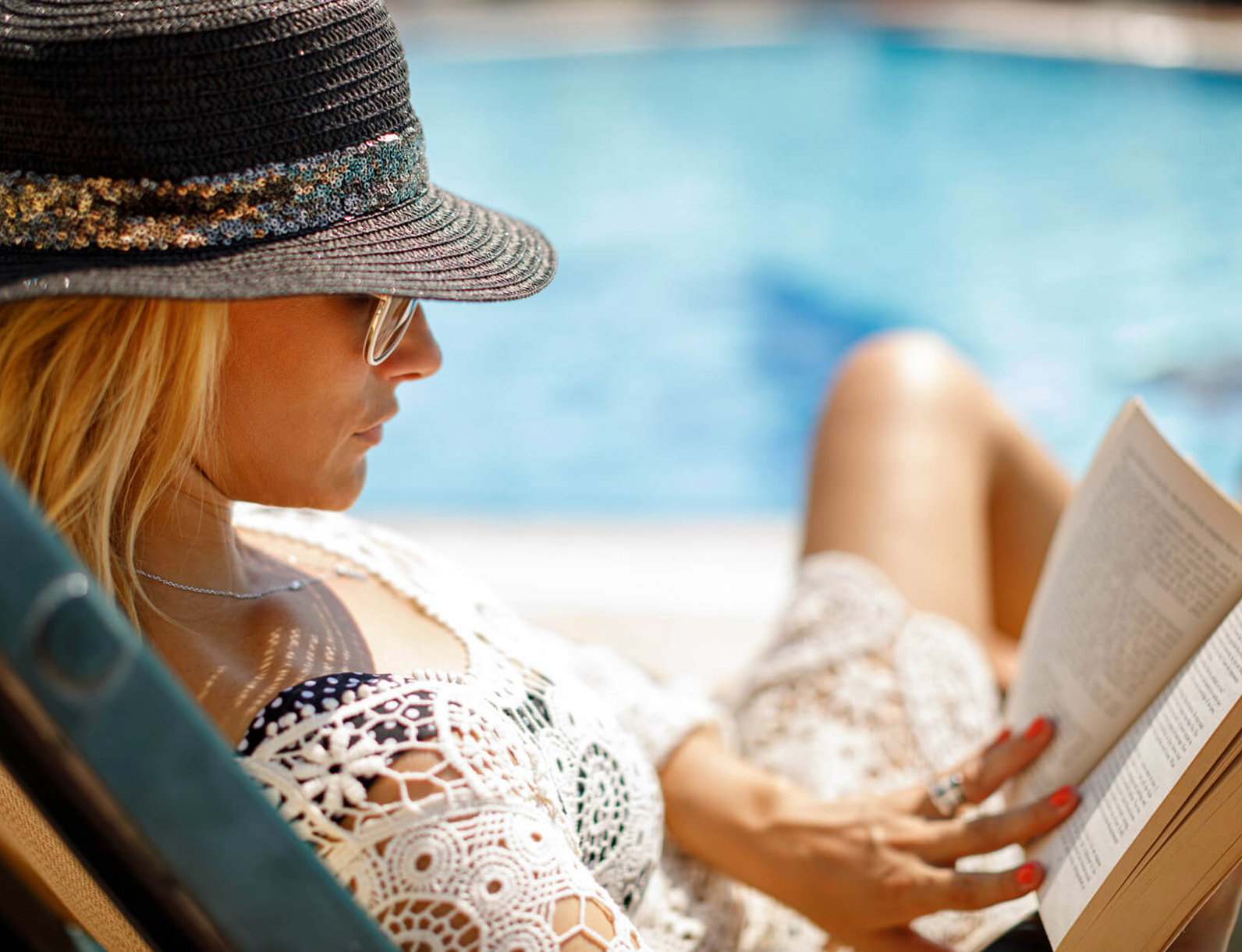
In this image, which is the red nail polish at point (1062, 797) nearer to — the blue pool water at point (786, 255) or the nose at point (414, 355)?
the nose at point (414, 355)

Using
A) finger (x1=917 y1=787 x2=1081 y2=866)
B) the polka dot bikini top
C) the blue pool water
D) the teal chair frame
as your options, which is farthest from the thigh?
the blue pool water

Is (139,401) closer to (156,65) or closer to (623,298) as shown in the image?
(156,65)

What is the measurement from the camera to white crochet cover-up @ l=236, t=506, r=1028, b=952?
880 mm

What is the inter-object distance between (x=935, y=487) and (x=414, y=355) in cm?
109

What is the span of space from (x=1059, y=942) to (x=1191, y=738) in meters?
0.24

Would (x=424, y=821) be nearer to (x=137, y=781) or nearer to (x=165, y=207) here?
(x=137, y=781)

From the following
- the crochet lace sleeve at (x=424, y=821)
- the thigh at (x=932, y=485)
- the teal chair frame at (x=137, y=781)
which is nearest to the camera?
the teal chair frame at (x=137, y=781)

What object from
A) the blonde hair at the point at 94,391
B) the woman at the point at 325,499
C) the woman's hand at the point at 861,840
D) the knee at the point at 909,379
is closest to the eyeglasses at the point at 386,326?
the woman at the point at 325,499

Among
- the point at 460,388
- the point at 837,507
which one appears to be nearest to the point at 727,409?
the point at 460,388

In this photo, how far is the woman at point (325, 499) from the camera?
0.89 meters

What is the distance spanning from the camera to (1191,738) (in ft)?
3.14

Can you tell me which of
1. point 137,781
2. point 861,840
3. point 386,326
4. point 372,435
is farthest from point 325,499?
point 861,840

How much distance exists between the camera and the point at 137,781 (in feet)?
2.11

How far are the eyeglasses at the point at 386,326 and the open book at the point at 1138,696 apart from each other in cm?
79
